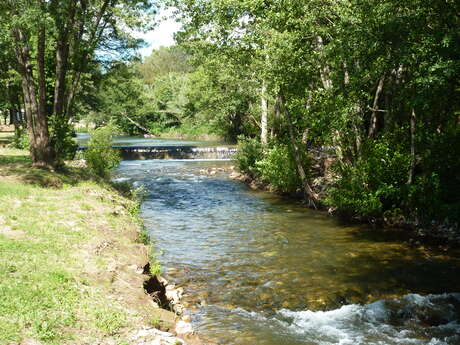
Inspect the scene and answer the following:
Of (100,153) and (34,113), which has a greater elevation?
(34,113)

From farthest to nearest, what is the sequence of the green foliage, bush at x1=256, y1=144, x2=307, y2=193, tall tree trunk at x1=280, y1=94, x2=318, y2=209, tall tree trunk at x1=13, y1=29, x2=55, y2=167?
bush at x1=256, y1=144, x2=307, y2=193 < tall tree trunk at x1=280, y1=94, x2=318, y2=209 < tall tree trunk at x1=13, y1=29, x2=55, y2=167 < the green foliage

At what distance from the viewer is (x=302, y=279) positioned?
10.5 metres

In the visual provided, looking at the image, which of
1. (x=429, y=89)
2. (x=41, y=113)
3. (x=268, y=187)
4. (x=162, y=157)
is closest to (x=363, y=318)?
(x=429, y=89)

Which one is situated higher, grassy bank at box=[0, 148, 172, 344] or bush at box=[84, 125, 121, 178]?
bush at box=[84, 125, 121, 178]

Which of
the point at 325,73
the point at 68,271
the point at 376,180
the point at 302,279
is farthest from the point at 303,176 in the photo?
the point at 68,271

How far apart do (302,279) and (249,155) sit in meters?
16.5

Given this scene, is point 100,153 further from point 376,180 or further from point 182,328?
point 182,328

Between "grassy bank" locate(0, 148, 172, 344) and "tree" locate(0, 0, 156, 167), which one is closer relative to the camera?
"grassy bank" locate(0, 148, 172, 344)

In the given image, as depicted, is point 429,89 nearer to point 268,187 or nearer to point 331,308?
point 331,308

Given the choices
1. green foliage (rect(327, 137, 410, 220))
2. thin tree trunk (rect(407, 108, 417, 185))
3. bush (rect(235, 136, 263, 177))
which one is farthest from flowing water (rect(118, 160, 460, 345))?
bush (rect(235, 136, 263, 177))

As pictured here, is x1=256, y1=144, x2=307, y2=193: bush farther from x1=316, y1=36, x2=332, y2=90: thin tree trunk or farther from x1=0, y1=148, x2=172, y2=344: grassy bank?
x1=0, y1=148, x2=172, y2=344: grassy bank

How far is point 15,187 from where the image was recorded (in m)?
13.1

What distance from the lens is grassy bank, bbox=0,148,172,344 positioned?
5.46 metres

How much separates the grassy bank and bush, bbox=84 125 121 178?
29.2 feet
